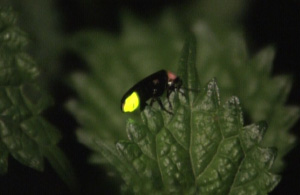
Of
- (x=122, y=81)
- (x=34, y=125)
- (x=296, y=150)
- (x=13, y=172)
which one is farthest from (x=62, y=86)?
(x=296, y=150)

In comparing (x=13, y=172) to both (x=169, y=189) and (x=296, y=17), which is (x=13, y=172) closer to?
(x=169, y=189)

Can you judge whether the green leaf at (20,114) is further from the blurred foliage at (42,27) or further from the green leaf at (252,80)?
the blurred foliage at (42,27)

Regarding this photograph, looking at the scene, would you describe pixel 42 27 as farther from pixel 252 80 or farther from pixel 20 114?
pixel 20 114

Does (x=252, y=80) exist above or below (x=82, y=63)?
below

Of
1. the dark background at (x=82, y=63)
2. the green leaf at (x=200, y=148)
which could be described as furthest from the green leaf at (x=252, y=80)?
the green leaf at (x=200, y=148)

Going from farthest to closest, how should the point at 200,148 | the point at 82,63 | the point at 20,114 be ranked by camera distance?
1. the point at 82,63
2. the point at 20,114
3. the point at 200,148

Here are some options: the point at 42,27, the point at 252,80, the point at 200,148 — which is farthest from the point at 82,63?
the point at 200,148
